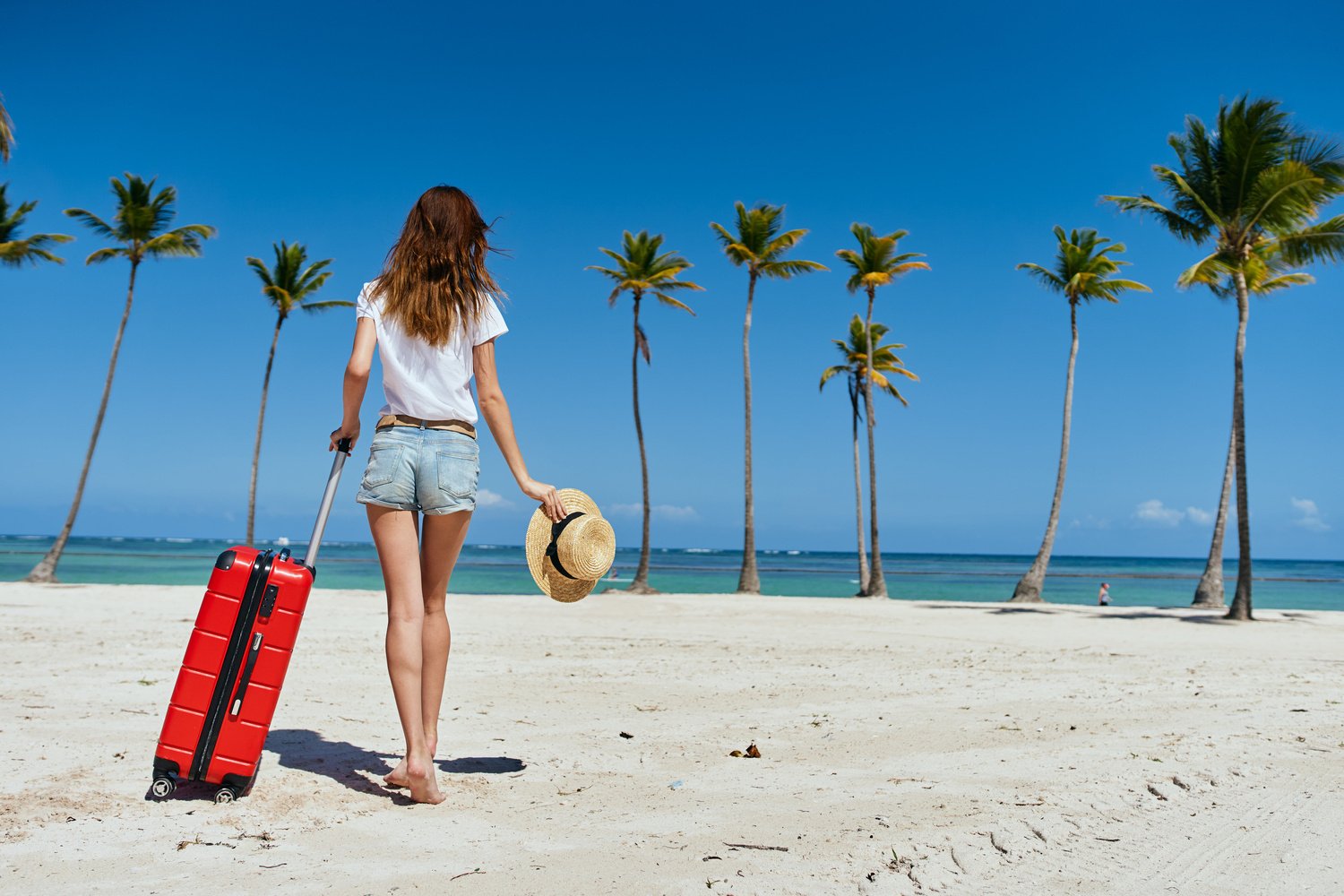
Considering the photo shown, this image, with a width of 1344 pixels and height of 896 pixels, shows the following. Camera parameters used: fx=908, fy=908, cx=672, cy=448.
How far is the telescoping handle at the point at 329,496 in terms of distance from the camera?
358cm

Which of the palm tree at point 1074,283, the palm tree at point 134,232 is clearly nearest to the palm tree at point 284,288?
the palm tree at point 134,232

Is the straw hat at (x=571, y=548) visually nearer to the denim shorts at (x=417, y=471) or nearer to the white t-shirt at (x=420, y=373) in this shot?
the denim shorts at (x=417, y=471)

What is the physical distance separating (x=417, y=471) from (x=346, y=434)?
0.36 meters

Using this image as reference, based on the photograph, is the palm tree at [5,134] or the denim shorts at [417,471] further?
Result: the palm tree at [5,134]

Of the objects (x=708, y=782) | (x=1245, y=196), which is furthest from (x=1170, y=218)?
(x=708, y=782)

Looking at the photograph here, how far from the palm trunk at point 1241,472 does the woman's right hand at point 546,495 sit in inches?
682

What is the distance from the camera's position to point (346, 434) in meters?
3.56

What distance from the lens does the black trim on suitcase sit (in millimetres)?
3287

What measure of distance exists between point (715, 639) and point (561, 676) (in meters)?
4.28

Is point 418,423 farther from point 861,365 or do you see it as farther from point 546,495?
point 861,365

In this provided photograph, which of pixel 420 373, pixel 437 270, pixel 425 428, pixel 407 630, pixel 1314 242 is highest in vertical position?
pixel 1314 242

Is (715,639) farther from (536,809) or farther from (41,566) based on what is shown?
(41,566)

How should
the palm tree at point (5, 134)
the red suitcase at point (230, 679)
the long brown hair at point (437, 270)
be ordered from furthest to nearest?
1. the palm tree at point (5, 134)
2. the long brown hair at point (437, 270)
3. the red suitcase at point (230, 679)

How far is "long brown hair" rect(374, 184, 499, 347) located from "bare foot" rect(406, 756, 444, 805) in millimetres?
1610
